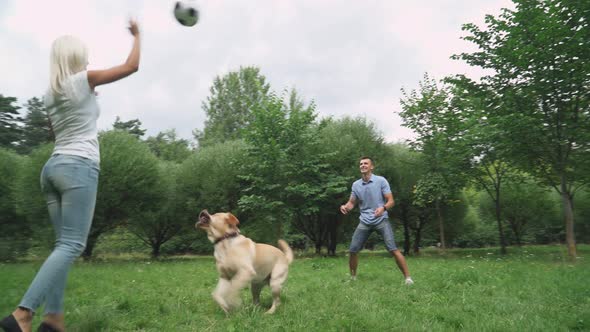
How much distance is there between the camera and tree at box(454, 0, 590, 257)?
13023mm

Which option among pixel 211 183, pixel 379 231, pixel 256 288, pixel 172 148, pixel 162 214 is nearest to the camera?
pixel 256 288

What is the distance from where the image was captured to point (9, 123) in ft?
137

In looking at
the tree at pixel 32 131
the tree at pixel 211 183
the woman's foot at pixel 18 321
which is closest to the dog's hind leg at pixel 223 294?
the woman's foot at pixel 18 321

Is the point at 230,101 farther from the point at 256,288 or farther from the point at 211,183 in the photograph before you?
the point at 256,288

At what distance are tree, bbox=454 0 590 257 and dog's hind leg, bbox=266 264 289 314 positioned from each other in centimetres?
1162

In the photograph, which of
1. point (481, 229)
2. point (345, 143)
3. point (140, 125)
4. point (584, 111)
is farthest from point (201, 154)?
point (140, 125)

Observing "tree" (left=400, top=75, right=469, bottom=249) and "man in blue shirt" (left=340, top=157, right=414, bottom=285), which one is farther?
"tree" (left=400, top=75, right=469, bottom=249)

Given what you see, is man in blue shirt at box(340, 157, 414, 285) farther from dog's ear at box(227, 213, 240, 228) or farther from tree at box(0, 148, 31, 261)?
tree at box(0, 148, 31, 261)

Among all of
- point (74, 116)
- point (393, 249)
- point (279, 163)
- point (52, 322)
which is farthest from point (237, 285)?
point (279, 163)

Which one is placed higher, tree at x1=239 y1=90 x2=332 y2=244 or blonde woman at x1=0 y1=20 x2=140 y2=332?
tree at x1=239 y1=90 x2=332 y2=244

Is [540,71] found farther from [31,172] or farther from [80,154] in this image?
[31,172]

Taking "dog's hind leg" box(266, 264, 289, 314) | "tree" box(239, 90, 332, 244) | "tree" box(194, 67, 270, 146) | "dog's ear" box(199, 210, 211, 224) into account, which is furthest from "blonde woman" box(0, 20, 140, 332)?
"tree" box(194, 67, 270, 146)

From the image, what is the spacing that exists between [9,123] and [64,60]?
48244mm

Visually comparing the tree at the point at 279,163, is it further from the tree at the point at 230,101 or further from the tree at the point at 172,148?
the tree at the point at 172,148
